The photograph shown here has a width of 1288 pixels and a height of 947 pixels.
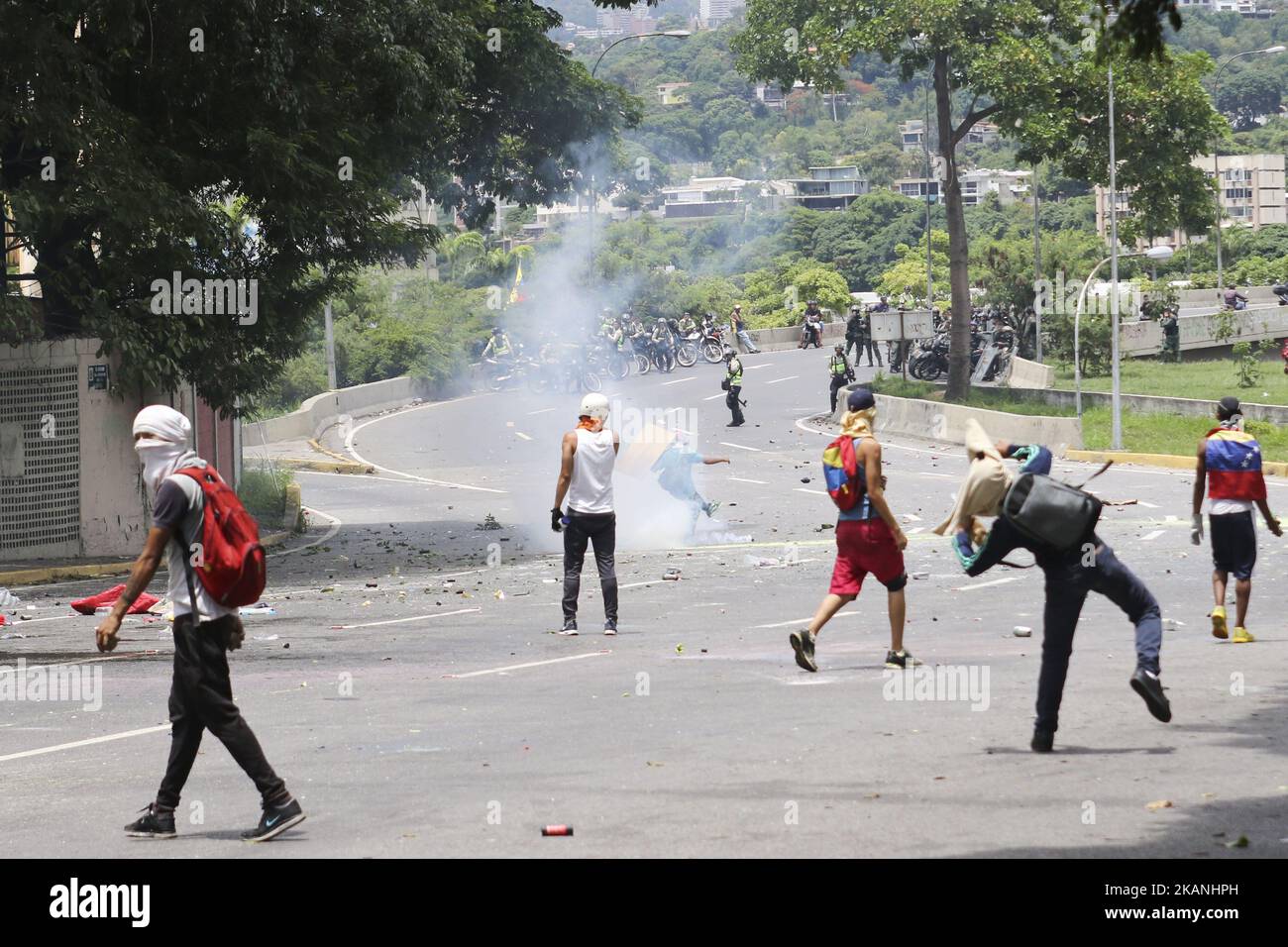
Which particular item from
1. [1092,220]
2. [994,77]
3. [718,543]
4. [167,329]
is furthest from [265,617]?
[1092,220]

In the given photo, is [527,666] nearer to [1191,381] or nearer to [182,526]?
[182,526]

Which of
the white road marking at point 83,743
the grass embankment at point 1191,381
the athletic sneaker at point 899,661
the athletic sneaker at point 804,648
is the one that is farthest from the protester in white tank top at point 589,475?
the grass embankment at point 1191,381

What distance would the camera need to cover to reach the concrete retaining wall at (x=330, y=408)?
40594 mm

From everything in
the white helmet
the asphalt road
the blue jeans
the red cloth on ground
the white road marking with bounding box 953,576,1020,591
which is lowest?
the asphalt road

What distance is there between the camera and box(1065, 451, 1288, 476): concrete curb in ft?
93.1

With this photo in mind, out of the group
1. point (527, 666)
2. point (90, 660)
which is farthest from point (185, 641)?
point (90, 660)

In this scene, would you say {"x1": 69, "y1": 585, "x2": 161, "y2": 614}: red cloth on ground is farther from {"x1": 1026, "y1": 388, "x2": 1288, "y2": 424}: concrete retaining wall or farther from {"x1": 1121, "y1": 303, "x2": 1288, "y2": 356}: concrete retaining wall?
{"x1": 1121, "y1": 303, "x2": 1288, "y2": 356}: concrete retaining wall

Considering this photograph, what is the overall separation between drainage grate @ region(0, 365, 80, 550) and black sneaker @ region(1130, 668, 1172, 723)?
51.2 ft

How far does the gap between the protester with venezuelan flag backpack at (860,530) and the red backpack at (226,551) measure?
464cm

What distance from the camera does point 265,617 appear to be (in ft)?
52.0

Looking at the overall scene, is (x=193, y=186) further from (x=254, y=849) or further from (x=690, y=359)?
(x=690, y=359)

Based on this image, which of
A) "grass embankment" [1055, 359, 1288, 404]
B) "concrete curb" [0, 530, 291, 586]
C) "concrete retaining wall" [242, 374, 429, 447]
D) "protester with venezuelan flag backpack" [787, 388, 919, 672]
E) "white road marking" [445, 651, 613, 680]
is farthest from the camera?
"concrete retaining wall" [242, 374, 429, 447]

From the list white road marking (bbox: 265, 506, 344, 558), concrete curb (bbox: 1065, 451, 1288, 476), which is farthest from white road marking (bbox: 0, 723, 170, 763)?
concrete curb (bbox: 1065, 451, 1288, 476)

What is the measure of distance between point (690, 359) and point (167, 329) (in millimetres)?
34305
